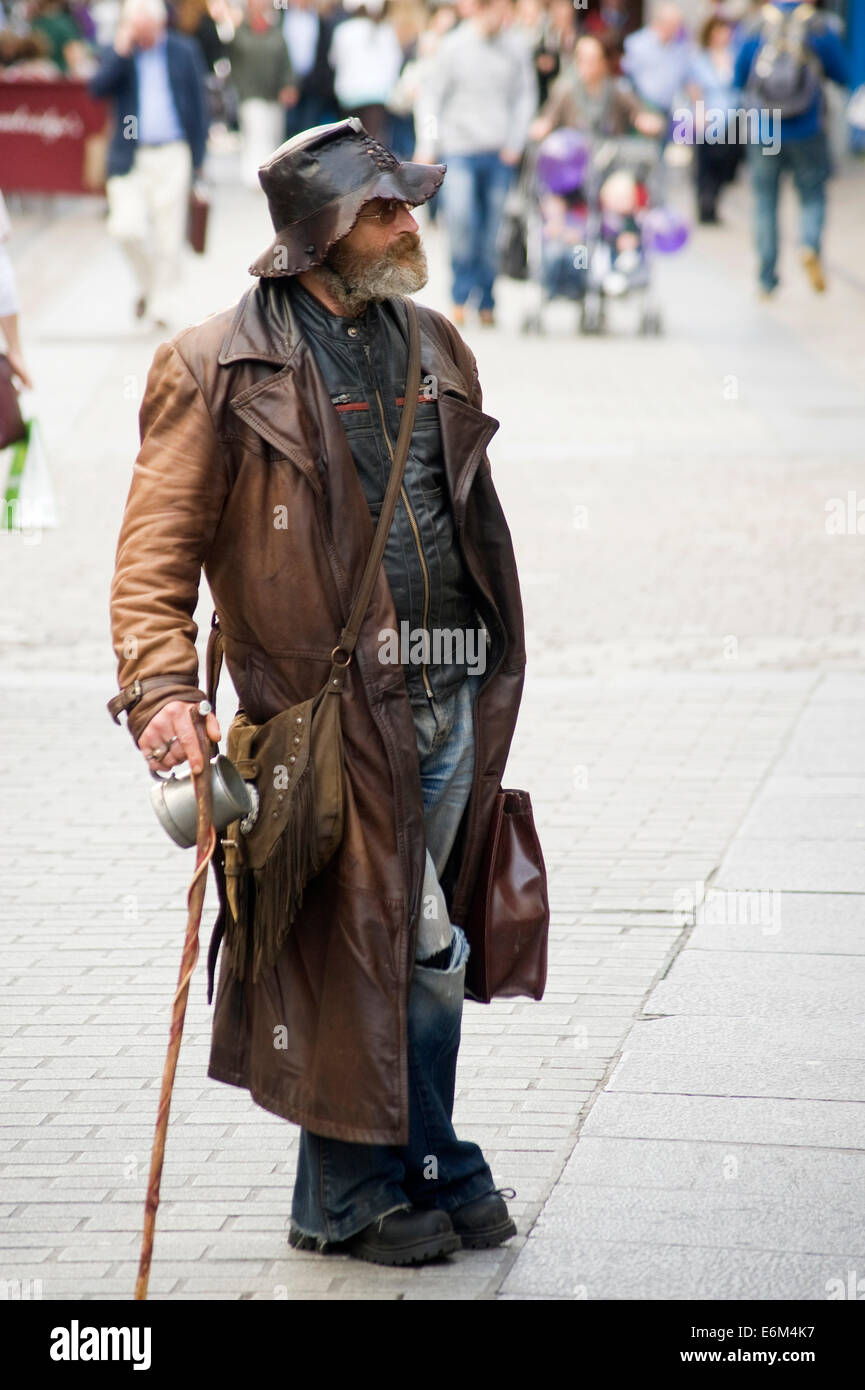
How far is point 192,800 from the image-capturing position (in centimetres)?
335

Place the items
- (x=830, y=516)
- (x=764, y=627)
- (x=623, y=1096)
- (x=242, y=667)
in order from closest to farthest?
1. (x=242, y=667)
2. (x=623, y=1096)
3. (x=764, y=627)
4. (x=830, y=516)

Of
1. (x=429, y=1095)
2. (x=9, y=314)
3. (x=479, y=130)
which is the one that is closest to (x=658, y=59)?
(x=479, y=130)

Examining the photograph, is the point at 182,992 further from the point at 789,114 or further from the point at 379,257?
the point at 789,114

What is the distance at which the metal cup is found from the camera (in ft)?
11.0

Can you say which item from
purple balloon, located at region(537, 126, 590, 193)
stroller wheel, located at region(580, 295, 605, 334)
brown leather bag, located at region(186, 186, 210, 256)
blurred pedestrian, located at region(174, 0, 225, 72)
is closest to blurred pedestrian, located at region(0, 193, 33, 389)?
brown leather bag, located at region(186, 186, 210, 256)

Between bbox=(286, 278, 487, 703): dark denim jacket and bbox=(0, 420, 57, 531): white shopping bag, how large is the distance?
12.2 feet

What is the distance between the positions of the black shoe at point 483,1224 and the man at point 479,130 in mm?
12567

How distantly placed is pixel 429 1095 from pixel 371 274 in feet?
4.55

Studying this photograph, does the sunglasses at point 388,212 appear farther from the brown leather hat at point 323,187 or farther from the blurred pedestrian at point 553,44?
the blurred pedestrian at point 553,44
